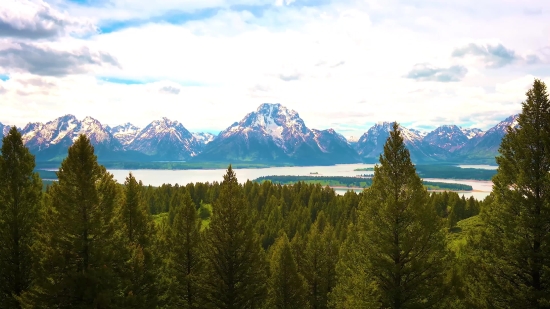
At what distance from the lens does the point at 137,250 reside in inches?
1067

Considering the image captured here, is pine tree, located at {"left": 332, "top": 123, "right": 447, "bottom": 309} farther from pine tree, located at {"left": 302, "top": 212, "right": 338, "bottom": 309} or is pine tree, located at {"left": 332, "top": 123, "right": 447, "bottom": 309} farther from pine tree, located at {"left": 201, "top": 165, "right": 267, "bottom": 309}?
pine tree, located at {"left": 302, "top": 212, "right": 338, "bottom": 309}

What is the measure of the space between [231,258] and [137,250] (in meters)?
7.09

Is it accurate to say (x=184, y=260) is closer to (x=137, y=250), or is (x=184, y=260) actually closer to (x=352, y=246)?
(x=137, y=250)

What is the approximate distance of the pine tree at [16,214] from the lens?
26.0m

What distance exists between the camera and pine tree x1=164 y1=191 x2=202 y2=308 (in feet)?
106

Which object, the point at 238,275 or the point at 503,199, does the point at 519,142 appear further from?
the point at 238,275

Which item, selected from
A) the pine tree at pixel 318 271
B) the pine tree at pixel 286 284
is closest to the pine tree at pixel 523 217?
the pine tree at pixel 286 284

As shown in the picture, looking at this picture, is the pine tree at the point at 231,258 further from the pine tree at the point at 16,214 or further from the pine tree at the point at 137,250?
the pine tree at the point at 16,214

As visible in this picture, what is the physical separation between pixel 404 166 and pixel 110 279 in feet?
63.8

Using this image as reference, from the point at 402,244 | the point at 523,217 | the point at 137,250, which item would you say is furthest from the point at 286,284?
the point at 523,217

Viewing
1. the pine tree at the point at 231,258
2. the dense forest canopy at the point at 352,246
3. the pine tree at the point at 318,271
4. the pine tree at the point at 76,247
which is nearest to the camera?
the dense forest canopy at the point at 352,246

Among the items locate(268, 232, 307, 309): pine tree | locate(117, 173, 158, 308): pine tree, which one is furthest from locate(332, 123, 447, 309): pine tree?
locate(268, 232, 307, 309): pine tree

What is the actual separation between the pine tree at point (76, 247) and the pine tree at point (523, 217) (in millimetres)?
22859

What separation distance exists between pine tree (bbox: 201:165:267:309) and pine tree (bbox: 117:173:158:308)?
13.6 feet
